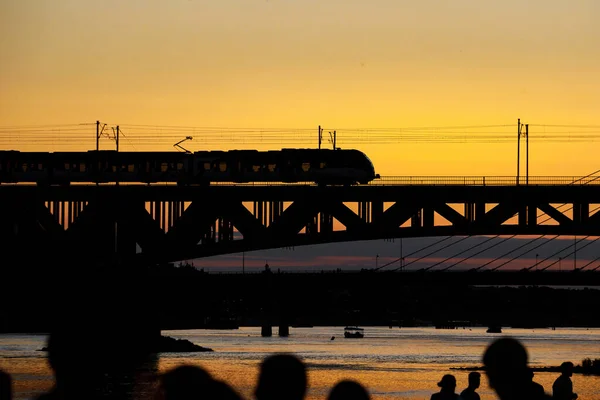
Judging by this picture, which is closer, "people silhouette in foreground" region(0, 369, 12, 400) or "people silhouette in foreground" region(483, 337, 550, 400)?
"people silhouette in foreground" region(0, 369, 12, 400)

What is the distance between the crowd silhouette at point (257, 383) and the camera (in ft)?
34.7

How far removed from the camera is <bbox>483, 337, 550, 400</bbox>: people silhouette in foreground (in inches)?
487

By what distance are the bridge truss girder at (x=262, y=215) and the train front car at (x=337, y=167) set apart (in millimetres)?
2677

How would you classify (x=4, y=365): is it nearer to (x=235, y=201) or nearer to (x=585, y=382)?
(x=235, y=201)

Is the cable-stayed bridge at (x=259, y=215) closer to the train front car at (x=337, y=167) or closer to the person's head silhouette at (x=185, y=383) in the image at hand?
the train front car at (x=337, y=167)

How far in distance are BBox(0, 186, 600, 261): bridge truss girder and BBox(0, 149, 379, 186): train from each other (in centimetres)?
151

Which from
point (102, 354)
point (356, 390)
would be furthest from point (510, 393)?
point (102, 354)

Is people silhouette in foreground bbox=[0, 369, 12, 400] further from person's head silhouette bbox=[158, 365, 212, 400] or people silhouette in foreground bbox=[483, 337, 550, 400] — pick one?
people silhouette in foreground bbox=[483, 337, 550, 400]

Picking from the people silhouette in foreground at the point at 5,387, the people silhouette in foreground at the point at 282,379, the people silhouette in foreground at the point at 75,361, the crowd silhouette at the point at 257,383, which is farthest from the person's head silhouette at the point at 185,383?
the people silhouette in foreground at the point at 5,387

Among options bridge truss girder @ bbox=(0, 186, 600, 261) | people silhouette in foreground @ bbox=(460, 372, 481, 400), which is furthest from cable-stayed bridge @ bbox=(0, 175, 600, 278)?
people silhouette in foreground @ bbox=(460, 372, 481, 400)

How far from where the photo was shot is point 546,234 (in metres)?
117

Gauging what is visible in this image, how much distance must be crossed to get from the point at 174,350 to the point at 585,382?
65.2 meters

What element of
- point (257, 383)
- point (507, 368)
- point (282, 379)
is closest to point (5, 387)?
point (257, 383)

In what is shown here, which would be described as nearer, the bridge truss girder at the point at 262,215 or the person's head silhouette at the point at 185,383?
the person's head silhouette at the point at 185,383
